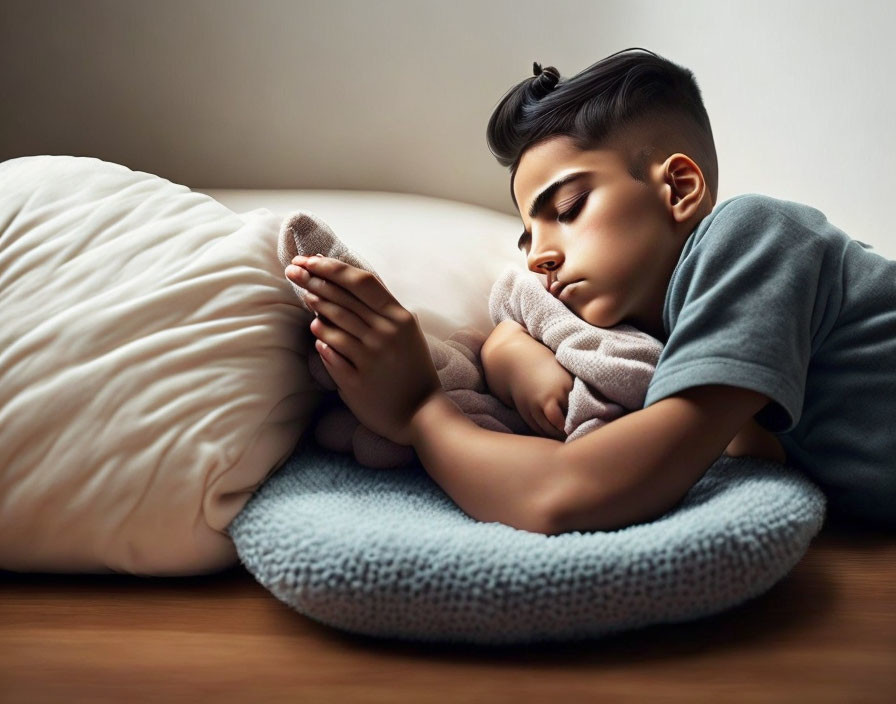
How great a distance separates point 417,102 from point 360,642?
1.13 m

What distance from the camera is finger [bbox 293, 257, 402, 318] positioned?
780 millimetres

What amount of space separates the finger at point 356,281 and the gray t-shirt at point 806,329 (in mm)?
239

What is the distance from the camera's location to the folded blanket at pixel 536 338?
78cm

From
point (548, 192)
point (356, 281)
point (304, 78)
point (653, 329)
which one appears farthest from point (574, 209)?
point (304, 78)

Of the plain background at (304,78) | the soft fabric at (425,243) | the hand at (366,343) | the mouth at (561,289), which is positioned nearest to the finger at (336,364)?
the hand at (366,343)

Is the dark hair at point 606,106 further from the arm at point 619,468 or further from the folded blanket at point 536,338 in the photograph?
the arm at point 619,468

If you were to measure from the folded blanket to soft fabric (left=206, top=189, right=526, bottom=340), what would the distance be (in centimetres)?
4

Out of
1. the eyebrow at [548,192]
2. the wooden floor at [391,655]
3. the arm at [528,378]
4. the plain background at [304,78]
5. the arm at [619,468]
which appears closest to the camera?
the wooden floor at [391,655]

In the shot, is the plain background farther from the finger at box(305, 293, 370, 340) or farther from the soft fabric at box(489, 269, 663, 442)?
the finger at box(305, 293, 370, 340)

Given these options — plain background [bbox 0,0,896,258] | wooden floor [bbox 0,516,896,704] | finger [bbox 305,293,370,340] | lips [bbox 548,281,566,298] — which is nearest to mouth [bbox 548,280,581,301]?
lips [bbox 548,281,566,298]

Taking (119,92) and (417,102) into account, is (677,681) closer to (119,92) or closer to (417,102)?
(417,102)

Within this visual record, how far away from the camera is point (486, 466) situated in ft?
2.41

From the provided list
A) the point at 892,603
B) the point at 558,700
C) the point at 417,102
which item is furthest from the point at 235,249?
the point at 417,102

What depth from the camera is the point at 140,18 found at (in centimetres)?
151
